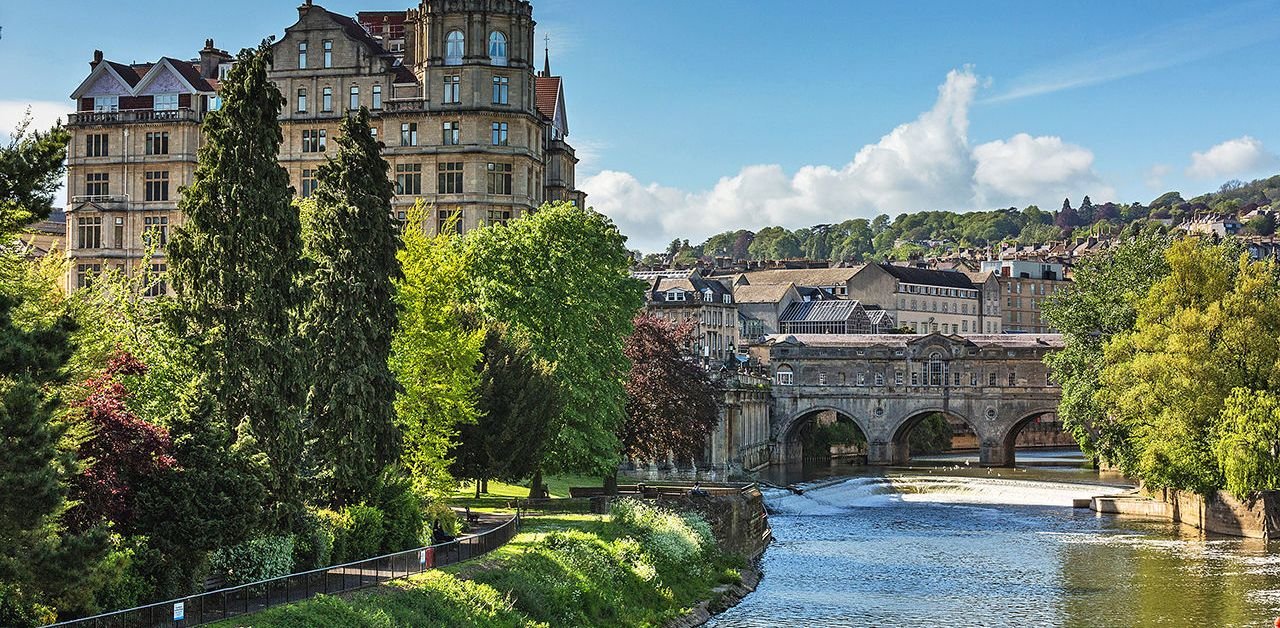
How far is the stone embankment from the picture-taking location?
6581 cm

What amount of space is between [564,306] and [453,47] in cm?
1483

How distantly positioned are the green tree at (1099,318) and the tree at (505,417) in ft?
121

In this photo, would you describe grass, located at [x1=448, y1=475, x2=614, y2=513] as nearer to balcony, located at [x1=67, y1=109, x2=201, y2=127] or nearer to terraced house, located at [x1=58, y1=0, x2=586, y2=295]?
terraced house, located at [x1=58, y1=0, x2=586, y2=295]

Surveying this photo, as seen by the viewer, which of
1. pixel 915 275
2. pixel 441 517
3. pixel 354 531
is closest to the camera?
pixel 354 531

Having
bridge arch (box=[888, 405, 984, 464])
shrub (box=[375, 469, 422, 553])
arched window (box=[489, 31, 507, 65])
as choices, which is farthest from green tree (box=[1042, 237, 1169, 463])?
shrub (box=[375, 469, 422, 553])

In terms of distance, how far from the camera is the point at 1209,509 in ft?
230

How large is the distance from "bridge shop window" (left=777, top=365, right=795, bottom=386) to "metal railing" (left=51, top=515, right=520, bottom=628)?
8121cm

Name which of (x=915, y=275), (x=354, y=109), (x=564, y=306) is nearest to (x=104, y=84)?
(x=354, y=109)

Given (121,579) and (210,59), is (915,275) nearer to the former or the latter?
(210,59)

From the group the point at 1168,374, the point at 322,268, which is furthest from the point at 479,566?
the point at 1168,374

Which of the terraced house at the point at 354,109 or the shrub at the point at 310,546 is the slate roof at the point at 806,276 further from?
the shrub at the point at 310,546

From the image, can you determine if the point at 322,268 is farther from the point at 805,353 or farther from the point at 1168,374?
the point at 805,353

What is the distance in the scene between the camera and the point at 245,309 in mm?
36688

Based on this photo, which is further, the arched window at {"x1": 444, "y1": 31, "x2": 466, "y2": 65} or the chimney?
the chimney
